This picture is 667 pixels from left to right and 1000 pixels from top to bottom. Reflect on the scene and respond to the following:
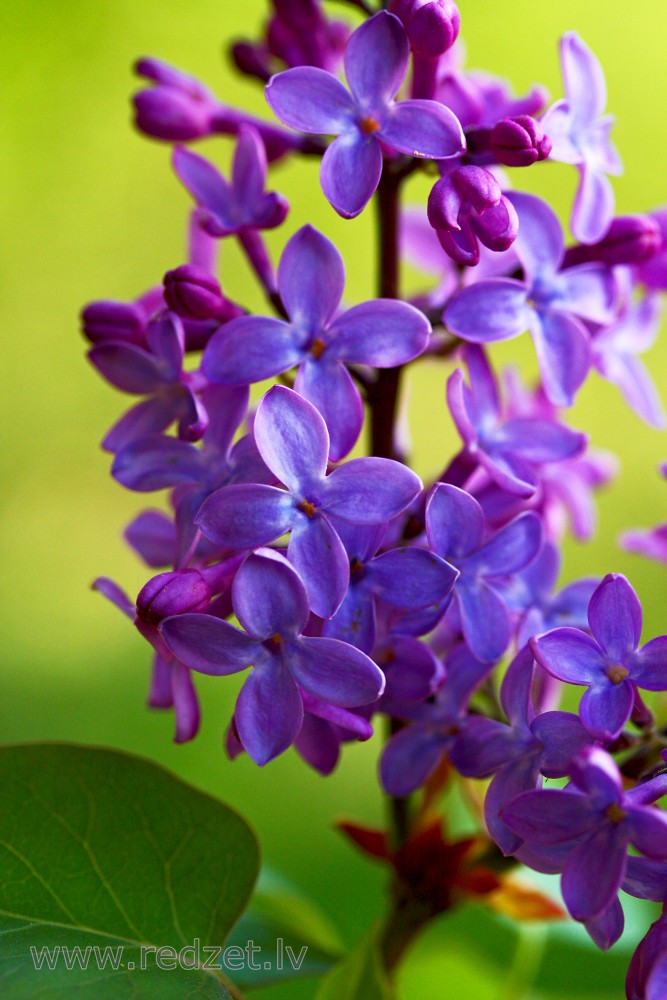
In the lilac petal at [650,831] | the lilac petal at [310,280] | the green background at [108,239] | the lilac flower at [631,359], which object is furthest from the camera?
the green background at [108,239]

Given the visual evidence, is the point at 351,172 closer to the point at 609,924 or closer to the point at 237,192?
the point at 237,192

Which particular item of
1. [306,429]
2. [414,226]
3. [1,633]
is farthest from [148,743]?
[306,429]

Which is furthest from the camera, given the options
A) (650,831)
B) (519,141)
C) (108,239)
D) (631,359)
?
(108,239)

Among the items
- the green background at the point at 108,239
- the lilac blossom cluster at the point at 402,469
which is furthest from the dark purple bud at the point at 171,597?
the green background at the point at 108,239

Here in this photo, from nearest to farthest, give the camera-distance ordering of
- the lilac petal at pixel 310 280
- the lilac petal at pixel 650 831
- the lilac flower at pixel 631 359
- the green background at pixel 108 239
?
the lilac petal at pixel 650 831 → the lilac petal at pixel 310 280 → the lilac flower at pixel 631 359 → the green background at pixel 108 239

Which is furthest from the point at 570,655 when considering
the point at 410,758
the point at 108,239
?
the point at 108,239

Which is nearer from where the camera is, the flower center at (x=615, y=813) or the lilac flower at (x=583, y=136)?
the flower center at (x=615, y=813)

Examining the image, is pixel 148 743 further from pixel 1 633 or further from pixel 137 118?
pixel 137 118

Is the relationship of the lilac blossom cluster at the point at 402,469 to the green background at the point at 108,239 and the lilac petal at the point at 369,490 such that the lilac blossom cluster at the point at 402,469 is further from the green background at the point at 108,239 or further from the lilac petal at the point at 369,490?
the green background at the point at 108,239
